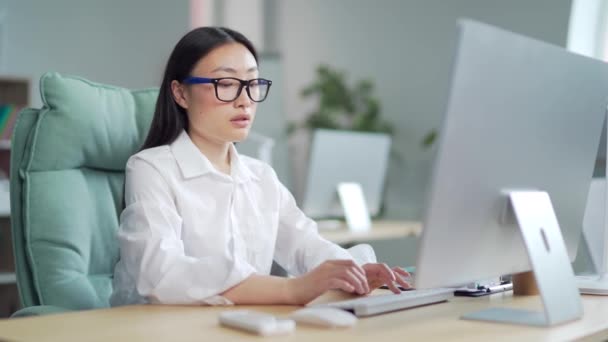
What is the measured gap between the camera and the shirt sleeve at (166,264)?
1.39m

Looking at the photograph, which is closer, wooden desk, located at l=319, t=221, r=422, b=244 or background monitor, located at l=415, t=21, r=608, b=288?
background monitor, located at l=415, t=21, r=608, b=288

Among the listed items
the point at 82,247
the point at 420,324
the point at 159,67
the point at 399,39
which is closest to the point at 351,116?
the point at 399,39

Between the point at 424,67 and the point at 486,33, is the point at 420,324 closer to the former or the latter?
the point at 486,33

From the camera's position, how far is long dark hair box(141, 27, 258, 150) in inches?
66.0

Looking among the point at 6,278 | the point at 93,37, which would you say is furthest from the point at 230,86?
the point at 93,37

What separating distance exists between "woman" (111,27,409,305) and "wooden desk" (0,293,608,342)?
0.05 m

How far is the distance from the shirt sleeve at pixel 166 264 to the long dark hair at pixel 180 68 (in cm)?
23

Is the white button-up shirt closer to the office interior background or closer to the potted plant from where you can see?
the office interior background

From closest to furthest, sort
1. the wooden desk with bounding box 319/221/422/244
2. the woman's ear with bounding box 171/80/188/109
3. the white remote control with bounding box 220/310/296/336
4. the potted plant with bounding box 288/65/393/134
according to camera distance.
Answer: the white remote control with bounding box 220/310/296/336
the woman's ear with bounding box 171/80/188/109
the wooden desk with bounding box 319/221/422/244
the potted plant with bounding box 288/65/393/134

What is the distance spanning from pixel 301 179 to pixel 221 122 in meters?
4.73

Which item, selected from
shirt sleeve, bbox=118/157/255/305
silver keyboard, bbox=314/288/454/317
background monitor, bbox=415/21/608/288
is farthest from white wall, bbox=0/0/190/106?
background monitor, bbox=415/21/608/288

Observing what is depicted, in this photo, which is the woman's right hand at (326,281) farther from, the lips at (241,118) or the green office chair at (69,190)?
the green office chair at (69,190)

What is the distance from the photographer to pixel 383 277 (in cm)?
153

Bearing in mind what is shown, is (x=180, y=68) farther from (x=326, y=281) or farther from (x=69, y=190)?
(x=326, y=281)
